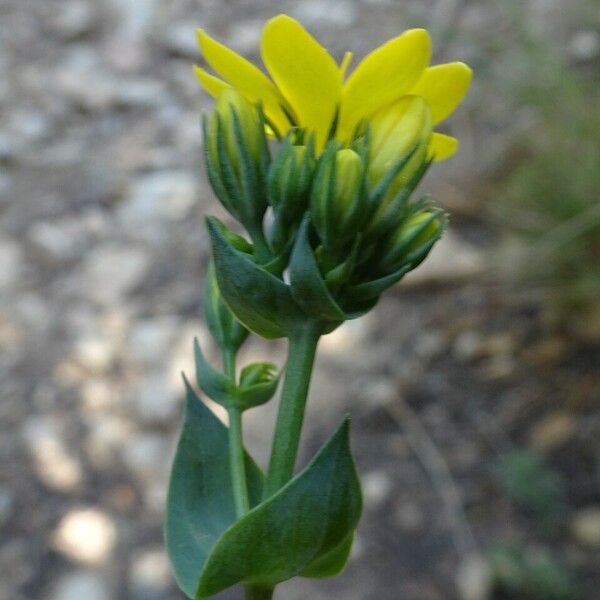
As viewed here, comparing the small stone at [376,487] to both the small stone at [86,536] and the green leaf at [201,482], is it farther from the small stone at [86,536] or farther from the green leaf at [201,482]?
the green leaf at [201,482]

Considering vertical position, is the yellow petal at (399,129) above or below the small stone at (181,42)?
below

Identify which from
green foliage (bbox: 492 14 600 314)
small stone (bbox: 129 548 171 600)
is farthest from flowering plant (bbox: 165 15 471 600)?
green foliage (bbox: 492 14 600 314)

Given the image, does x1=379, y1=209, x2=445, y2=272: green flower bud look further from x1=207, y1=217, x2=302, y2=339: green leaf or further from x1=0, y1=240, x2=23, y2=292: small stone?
x1=0, y1=240, x2=23, y2=292: small stone

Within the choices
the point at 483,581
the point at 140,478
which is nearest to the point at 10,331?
the point at 140,478

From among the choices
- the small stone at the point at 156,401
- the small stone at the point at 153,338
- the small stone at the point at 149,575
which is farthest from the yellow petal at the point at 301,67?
the small stone at the point at 153,338

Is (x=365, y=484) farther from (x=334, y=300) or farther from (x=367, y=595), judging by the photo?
(x=334, y=300)

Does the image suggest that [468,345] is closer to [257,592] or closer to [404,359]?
[404,359]

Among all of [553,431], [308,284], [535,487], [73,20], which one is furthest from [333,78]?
[73,20]
